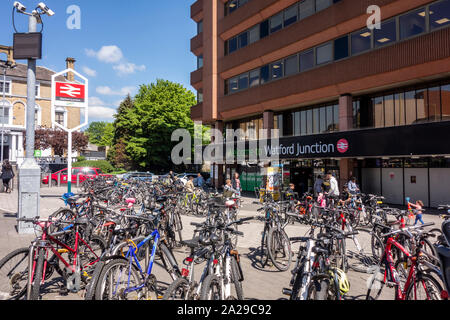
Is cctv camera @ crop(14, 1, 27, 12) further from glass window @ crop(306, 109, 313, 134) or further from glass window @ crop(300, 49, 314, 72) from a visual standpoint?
glass window @ crop(306, 109, 313, 134)

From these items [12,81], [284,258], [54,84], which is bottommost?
[284,258]

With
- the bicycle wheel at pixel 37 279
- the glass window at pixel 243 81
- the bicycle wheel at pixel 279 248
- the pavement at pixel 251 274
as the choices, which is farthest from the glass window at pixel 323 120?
the bicycle wheel at pixel 37 279

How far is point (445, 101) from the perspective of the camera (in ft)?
50.0

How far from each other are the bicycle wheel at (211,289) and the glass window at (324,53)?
1828 cm

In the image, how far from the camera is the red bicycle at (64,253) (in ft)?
13.3

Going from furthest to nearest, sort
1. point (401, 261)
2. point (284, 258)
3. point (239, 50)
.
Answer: point (239, 50) < point (284, 258) < point (401, 261)

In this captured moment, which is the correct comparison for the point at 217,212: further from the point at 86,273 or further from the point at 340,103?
the point at 340,103

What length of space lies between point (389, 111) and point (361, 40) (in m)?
4.22

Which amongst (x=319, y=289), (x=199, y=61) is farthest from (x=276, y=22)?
(x=319, y=289)

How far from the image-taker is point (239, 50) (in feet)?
83.8

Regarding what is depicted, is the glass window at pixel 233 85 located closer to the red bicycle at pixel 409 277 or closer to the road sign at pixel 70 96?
the road sign at pixel 70 96

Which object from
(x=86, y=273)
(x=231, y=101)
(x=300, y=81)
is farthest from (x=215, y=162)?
(x=86, y=273)

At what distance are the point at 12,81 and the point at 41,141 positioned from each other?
1281 centimetres
